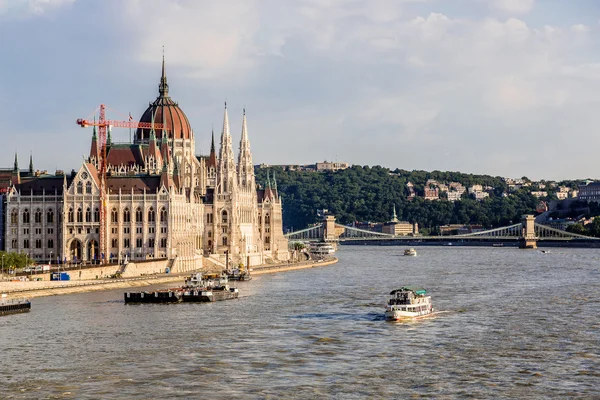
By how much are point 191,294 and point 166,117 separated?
75.4 m

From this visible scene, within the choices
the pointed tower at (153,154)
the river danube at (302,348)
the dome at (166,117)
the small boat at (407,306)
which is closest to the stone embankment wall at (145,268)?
the river danube at (302,348)

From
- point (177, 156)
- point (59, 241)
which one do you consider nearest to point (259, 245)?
point (177, 156)

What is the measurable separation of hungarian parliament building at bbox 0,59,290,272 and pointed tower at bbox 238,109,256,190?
19.3 feet

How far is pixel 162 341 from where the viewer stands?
72000 mm

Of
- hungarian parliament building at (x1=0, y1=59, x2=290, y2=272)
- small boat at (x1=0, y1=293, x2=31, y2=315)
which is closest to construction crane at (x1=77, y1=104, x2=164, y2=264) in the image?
hungarian parliament building at (x1=0, y1=59, x2=290, y2=272)

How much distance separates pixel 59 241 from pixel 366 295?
161 ft

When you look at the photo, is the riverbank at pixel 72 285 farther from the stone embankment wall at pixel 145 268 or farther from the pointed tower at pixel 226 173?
the pointed tower at pixel 226 173

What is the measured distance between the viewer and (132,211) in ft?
462

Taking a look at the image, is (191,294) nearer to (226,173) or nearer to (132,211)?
(132,211)

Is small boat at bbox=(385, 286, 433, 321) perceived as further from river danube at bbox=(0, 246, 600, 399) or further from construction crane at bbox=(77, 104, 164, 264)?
construction crane at bbox=(77, 104, 164, 264)

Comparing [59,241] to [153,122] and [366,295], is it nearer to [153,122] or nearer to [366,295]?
[153,122]

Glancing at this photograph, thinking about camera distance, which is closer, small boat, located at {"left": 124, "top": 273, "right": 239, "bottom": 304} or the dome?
small boat, located at {"left": 124, "top": 273, "right": 239, "bottom": 304}

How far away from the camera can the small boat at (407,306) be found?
8319 centimetres

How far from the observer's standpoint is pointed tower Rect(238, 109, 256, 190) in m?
176
